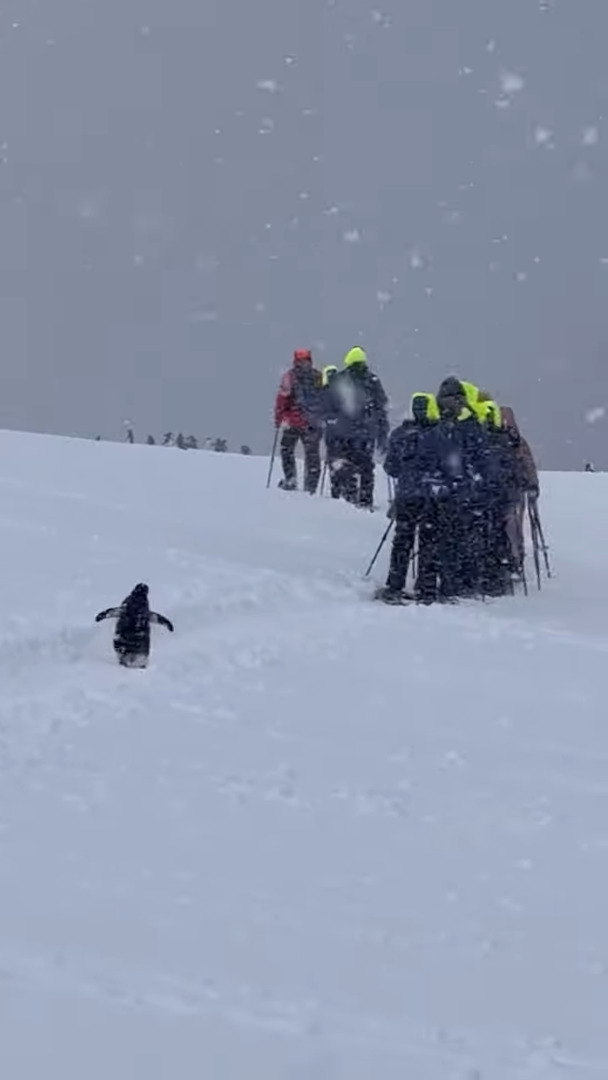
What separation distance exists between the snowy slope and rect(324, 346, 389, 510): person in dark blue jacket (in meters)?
4.16

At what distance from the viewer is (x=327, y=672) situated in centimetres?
786

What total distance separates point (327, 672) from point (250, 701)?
1.00 m

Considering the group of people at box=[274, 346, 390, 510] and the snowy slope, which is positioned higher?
the group of people at box=[274, 346, 390, 510]

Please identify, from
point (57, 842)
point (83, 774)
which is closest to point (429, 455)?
point (83, 774)

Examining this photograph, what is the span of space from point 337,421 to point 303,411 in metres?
0.95

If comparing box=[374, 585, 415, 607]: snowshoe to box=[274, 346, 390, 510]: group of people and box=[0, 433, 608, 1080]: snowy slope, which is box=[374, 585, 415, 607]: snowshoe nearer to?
box=[0, 433, 608, 1080]: snowy slope

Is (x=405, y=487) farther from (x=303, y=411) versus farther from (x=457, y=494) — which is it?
(x=303, y=411)

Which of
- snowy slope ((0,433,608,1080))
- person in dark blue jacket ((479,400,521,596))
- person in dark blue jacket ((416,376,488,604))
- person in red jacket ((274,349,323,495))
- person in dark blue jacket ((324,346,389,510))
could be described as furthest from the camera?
person in red jacket ((274,349,323,495))

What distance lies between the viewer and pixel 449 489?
425 inches

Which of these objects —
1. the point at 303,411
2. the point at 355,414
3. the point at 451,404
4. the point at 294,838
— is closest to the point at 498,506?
the point at 451,404

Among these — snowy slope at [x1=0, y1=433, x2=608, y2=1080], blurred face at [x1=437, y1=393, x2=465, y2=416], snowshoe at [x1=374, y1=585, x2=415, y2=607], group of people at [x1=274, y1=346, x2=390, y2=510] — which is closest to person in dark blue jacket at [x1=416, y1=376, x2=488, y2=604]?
blurred face at [x1=437, y1=393, x2=465, y2=416]

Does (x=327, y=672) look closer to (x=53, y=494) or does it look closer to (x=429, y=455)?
(x=429, y=455)

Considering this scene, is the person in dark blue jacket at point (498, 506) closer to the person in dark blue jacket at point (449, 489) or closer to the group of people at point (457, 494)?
the group of people at point (457, 494)

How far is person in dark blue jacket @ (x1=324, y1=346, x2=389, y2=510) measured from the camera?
14.2 meters
